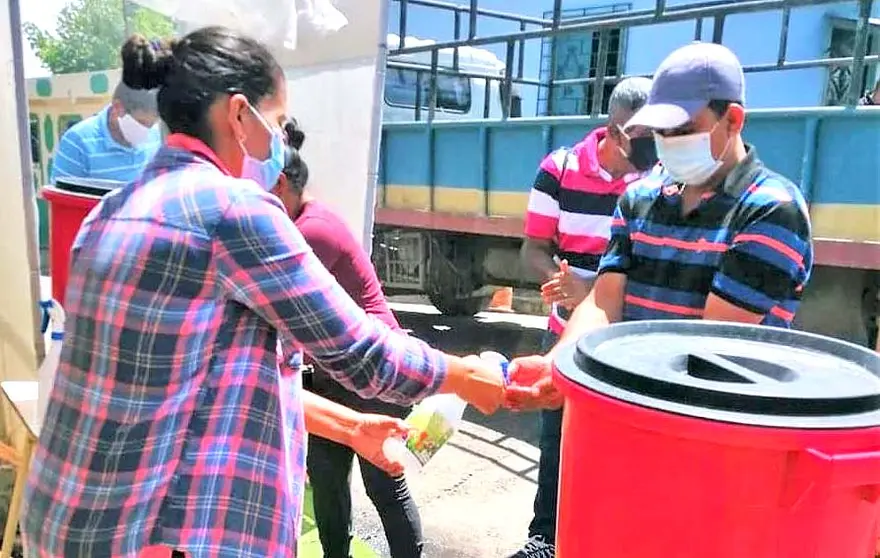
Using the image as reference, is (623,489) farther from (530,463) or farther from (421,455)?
(530,463)

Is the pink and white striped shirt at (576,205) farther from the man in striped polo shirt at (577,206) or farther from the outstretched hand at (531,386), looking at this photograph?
the outstretched hand at (531,386)

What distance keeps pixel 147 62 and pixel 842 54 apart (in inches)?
376

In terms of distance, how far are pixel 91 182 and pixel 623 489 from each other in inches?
91.9

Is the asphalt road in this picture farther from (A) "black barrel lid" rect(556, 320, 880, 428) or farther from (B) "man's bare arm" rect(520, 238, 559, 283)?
(A) "black barrel lid" rect(556, 320, 880, 428)

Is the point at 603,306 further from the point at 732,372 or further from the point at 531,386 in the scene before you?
the point at 732,372

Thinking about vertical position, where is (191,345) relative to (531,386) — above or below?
above

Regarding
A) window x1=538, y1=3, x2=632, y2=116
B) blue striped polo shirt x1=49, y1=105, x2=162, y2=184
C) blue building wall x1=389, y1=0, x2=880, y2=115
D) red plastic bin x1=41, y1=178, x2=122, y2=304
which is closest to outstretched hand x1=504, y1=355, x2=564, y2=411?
red plastic bin x1=41, y1=178, x2=122, y2=304

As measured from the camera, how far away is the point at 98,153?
133 inches

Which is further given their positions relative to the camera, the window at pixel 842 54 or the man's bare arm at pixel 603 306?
the window at pixel 842 54

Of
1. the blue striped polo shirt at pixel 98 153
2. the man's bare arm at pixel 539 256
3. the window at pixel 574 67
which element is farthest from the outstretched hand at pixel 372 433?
the window at pixel 574 67

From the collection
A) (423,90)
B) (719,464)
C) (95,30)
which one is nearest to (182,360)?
(719,464)

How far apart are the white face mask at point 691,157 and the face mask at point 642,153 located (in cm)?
103

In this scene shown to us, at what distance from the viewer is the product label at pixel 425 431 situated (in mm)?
2176

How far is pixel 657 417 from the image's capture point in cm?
103
